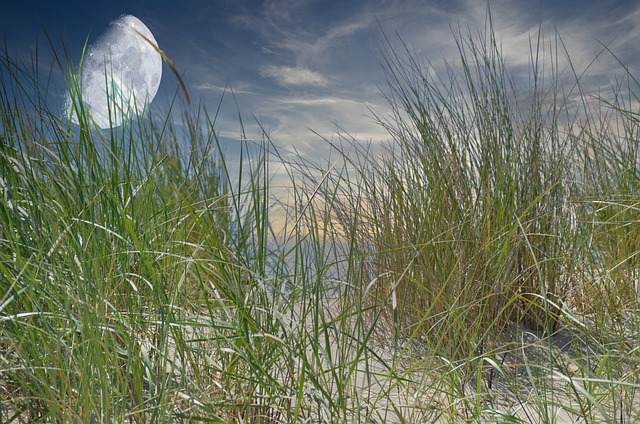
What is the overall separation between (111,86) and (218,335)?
3.14 feet

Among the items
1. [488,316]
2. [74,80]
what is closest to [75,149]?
[74,80]

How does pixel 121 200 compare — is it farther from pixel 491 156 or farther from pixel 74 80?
pixel 491 156

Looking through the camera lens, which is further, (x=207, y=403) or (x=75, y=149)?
(x=75, y=149)

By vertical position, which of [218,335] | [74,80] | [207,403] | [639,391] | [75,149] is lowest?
[639,391]

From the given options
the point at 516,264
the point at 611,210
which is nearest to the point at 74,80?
the point at 516,264

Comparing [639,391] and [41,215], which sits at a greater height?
[41,215]

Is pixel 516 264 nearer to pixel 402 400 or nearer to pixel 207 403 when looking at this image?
pixel 402 400

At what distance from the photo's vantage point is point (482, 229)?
80.4 inches

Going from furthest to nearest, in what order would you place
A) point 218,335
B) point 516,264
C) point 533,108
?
point 533,108, point 516,264, point 218,335

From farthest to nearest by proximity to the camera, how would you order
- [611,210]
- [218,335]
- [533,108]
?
[611,210] → [533,108] → [218,335]

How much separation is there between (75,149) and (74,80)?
0.67ft

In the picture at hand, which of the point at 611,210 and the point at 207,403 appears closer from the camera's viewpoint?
the point at 207,403

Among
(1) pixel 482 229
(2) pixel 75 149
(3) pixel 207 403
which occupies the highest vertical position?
(2) pixel 75 149

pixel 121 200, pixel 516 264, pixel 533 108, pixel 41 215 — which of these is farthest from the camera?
pixel 533 108
